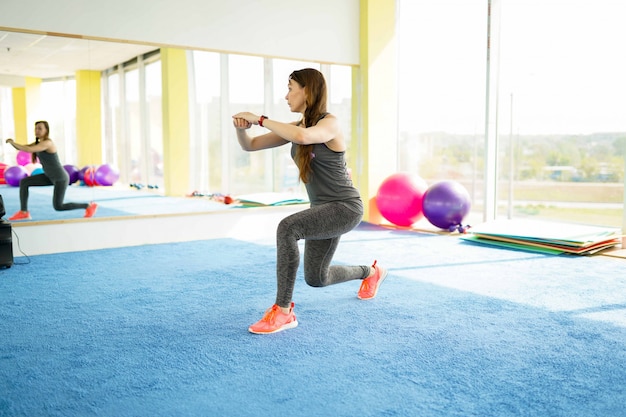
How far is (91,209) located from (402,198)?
10.0 feet

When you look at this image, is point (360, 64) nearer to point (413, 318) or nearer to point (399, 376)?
point (413, 318)

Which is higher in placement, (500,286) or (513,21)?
(513,21)

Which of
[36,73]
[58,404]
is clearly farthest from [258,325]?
[36,73]

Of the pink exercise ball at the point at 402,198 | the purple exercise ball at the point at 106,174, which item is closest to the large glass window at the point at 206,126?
the purple exercise ball at the point at 106,174

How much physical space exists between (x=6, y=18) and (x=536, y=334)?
445cm

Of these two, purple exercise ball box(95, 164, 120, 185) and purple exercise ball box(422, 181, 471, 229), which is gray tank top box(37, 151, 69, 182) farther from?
purple exercise ball box(422, 181, 471, 229)

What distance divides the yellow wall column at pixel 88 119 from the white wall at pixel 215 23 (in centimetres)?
48

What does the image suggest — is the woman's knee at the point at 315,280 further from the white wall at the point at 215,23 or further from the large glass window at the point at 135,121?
the white wall at the point at 215,23

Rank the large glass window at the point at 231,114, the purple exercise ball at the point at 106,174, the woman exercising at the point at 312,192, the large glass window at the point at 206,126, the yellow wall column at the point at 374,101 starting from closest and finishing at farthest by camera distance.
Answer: the woman exercising at the point at 312,192, the purple exercise ball at the point at 106,174, the large glass window at the point at 206,126, the large glass window at the point at 231,114, the yellow wall column at the point at 374,101

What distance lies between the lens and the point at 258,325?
274cm

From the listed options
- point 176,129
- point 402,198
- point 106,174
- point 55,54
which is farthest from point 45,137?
point 402,198

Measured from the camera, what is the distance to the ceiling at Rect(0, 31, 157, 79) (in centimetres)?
468

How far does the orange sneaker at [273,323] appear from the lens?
8.92ft

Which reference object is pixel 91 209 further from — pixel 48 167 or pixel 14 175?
pixel 14 175
